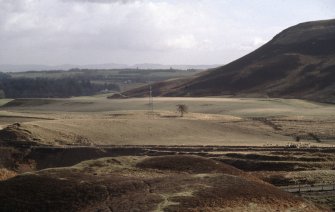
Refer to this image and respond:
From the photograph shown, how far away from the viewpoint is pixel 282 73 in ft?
461

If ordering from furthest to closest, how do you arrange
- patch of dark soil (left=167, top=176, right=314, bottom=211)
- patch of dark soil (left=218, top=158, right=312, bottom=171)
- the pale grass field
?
the pale grass field < patch of dark soil (left=218, top=158, right=312, bottom=171) < patch of dark soil (left=167, top=176, right=314, bottom=211)

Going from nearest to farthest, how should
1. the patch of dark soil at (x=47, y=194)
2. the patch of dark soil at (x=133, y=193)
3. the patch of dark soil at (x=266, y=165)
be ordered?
1. the patch of dark soil at (x=133, y=193)
2. the patch of dark soil at (x=47, y=194)
3. the patch of dark soil at (x=266, y=165)

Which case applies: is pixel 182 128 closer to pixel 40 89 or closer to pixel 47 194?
pixel 47 194

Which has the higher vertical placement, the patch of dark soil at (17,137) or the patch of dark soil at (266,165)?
the patch of dark soil at (17,137)

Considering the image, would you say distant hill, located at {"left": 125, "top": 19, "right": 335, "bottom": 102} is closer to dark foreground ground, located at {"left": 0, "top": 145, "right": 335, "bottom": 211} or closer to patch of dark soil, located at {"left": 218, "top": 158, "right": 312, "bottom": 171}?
patch of dark soil, located at {"left": 218, "top": 158, "right": 312, "bottom": 171}

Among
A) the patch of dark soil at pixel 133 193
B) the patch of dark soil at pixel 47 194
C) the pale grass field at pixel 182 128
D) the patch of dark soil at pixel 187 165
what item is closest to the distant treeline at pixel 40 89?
the pale grass field at pixel 182 128

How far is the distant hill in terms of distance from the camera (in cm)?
12556

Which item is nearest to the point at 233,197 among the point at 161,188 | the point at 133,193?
the point at 161,188

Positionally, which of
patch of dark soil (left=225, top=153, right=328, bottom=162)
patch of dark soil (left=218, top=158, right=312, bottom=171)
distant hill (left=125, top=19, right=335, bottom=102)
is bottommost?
patch of dark soil (left=218, top=158, right=312, bottom=171)

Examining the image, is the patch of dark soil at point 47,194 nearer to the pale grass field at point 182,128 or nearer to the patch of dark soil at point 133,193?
the patch of dark soil at point 133,193

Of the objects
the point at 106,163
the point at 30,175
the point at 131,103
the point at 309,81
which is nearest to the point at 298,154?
the point at 106,163

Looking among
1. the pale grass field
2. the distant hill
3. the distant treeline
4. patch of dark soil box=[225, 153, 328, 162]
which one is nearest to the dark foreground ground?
patch of dark soil box=[225, 153, 328, 162]

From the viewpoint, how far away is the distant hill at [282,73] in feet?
412

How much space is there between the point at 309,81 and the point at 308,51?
2580cm
